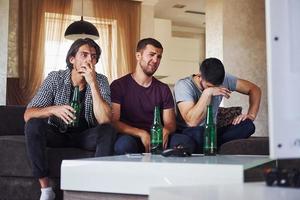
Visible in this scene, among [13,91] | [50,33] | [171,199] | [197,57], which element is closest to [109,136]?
[171,199]

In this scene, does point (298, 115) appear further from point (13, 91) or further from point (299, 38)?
point (13, 91)

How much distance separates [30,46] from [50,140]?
3.47 meters

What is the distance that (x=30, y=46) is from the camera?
547 cm

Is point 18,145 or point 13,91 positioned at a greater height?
point 13,91

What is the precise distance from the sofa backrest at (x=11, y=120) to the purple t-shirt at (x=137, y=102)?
757 millimetres

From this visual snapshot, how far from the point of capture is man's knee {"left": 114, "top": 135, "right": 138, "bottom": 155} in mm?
2201

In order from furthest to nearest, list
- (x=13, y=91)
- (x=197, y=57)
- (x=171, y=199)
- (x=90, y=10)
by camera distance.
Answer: (x=197, y=57)
(x=90, y=10)
(x=13, y=91)
(x=171, y=199)

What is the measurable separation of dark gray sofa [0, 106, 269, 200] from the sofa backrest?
1.37ft

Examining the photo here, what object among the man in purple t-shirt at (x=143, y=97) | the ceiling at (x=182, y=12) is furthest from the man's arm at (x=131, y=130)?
the ceiling at (x=182, y=12)

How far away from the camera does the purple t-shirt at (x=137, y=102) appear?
8.35ft

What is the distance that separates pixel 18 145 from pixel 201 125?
1098 mm

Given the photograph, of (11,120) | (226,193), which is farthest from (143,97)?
(226,193)

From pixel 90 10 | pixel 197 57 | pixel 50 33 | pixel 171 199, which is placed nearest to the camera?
pixel 171 199

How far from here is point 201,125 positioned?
2.52 meters
